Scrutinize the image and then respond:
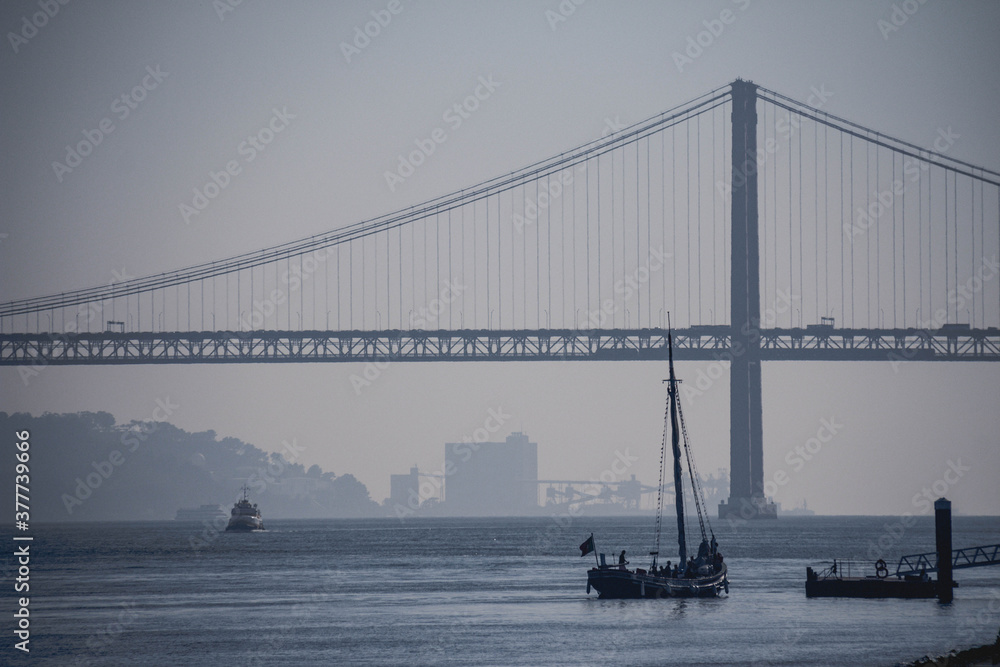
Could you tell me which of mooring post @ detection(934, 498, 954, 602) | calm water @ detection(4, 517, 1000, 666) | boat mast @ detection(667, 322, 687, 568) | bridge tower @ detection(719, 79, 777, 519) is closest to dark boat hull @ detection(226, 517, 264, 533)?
bridge tower @ detection(719, 79, 777, 519)

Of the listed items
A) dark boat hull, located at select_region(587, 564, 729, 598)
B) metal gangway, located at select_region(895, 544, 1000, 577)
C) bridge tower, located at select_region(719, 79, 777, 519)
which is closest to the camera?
metal gangway, located at select_region(895, 544, 1000, 577)

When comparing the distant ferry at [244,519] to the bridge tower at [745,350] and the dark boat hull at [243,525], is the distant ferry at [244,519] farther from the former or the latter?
the bridge tower at [745,350]

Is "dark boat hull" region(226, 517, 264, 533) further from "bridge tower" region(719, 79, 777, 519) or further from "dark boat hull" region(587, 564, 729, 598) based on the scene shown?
"dark boat hull" region(587, 564, 729, 598)

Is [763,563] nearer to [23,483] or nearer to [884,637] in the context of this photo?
[884,637]

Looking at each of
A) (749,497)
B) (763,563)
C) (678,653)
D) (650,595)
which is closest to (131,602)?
(650,595)

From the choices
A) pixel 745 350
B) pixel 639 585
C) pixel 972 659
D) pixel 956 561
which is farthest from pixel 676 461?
pixel 745 350

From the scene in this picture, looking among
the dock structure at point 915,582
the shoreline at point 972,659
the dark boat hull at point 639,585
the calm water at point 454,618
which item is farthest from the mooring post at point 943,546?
the shoreline at point 972,659

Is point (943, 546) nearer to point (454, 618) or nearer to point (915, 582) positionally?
point (915, 582)
